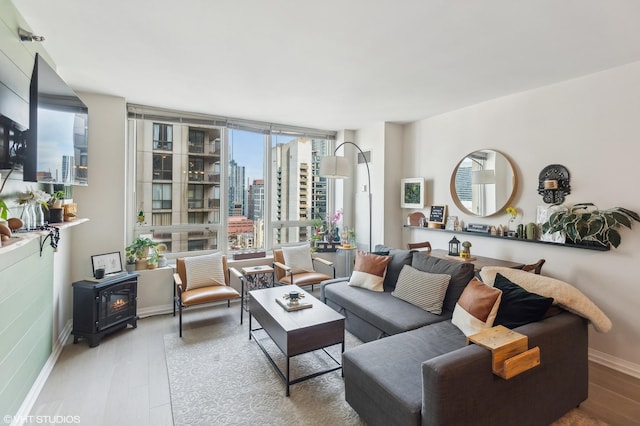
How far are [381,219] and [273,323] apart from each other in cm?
262

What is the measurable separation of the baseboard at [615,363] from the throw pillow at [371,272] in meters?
1.99

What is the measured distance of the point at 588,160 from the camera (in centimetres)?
274

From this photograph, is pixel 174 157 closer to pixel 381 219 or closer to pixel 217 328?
pixel 217 328

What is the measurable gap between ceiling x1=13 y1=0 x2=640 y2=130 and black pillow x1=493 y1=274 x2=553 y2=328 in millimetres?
1841

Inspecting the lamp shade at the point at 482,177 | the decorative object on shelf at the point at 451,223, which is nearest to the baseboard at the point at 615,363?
the decorative object on shelf at the point at 451,223

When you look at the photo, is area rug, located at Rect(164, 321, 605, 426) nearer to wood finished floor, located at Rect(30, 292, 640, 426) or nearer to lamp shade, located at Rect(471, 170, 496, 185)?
wood finished floor, located at Rect(30, 292, 640, 426)

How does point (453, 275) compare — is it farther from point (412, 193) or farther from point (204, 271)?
point (204, 271)

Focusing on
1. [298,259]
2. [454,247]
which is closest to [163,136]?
[298,259]

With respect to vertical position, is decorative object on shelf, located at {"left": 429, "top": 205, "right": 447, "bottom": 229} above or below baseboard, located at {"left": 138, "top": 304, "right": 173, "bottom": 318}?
above

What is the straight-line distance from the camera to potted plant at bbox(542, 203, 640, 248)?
246 cm

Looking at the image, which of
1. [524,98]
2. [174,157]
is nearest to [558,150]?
[524,98]

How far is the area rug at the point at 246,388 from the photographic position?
77.9 inches

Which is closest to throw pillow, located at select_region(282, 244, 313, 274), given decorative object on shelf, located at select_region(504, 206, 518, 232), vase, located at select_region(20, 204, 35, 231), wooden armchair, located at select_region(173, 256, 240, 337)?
wooden armchair, located at select_region(173, 256, 240, 337)

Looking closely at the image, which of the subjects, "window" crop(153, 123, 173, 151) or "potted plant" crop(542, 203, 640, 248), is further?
"window" crop(153, 123, 173, 151)
